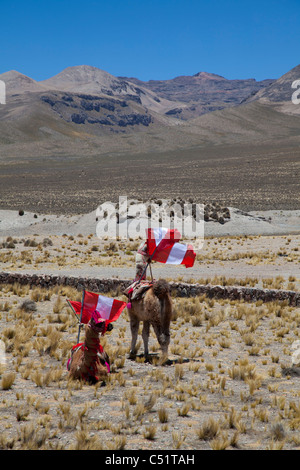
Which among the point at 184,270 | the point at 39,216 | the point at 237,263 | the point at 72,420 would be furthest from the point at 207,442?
the point at 39,216

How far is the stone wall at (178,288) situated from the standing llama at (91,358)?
26.7 ft

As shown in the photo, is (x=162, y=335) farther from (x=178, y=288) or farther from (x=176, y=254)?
(x=178, y=288)

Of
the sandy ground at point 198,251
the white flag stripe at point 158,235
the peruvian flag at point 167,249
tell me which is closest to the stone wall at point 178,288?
the sandy ground at point 198,251

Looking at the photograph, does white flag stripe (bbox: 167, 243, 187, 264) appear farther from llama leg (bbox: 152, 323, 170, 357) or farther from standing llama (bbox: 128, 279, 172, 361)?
llama leg (bbox: 152, 323, 170, 357)

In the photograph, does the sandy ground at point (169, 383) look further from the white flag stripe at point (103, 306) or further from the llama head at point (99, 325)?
the white flag stripe at point (103, 306)

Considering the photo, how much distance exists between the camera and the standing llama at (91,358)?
25.9 ft

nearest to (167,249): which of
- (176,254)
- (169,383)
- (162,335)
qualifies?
(176,254)

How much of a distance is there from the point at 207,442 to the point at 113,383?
245 cm

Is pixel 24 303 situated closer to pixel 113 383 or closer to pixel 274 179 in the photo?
pixel 113 383

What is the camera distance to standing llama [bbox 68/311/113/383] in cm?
788
